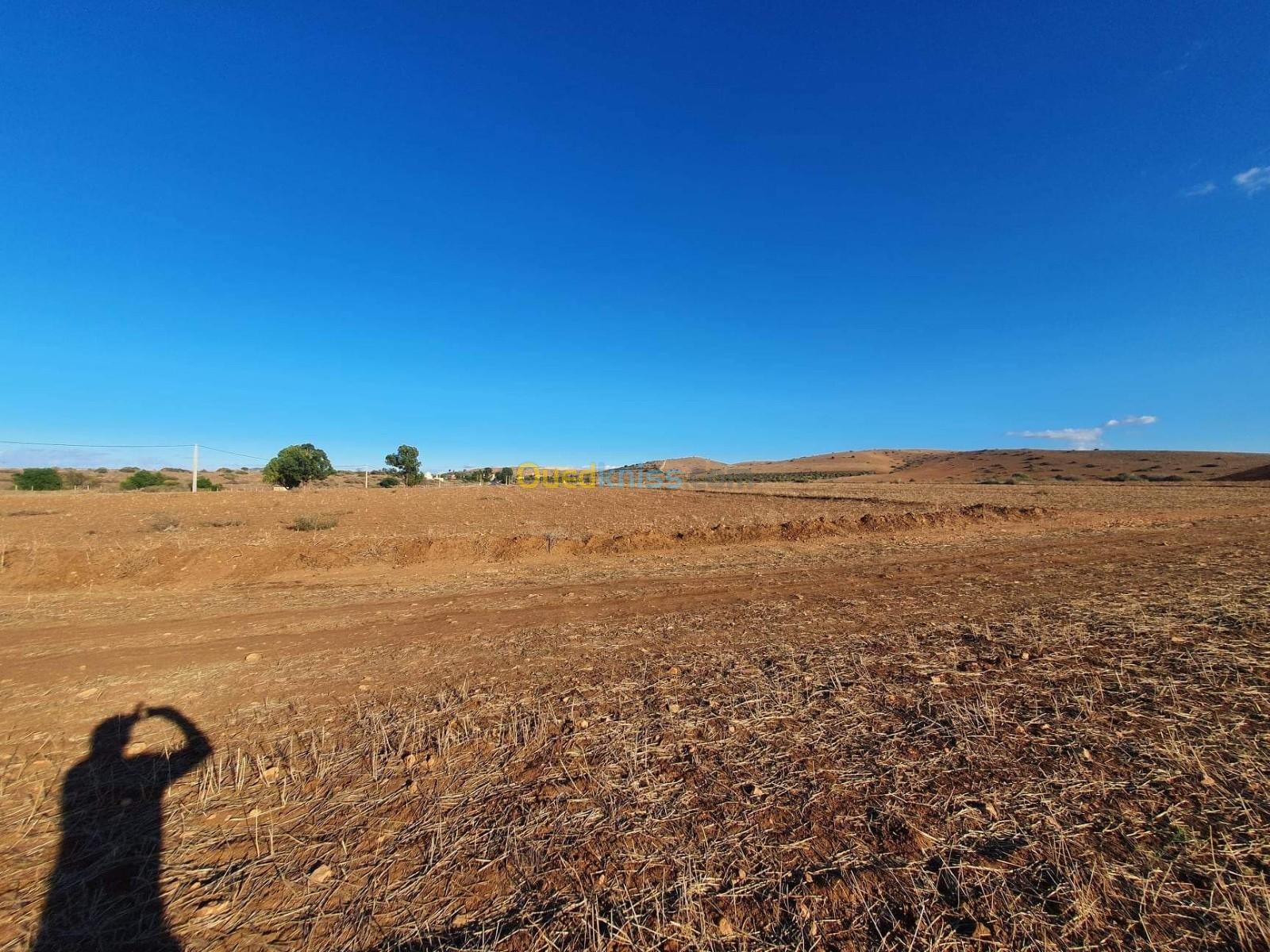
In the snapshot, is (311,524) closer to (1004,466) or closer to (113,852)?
(113,852)

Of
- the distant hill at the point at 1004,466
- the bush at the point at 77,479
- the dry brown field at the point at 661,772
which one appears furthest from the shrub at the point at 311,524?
the distant hill at the point at 1004,466

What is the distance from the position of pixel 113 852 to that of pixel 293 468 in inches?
2716

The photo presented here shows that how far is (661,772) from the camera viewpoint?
11.4 feet

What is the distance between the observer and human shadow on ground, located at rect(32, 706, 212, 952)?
2402 mm

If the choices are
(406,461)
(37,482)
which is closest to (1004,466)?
(406,461)

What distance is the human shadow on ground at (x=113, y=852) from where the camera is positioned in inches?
94.6

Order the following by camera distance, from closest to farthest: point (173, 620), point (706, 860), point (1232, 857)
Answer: point (1232, 857) < point (706, 860) < point (173, 620)

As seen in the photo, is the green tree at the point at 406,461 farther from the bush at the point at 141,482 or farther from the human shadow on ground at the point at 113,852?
the human shadow on ground at the point at 113,852

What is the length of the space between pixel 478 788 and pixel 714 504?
100 ft

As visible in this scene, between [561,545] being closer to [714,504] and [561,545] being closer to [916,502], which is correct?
[714,504]

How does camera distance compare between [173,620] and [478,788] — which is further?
[173,620]

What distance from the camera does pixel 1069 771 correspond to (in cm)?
322

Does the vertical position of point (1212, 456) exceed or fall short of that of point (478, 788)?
it exceeds it

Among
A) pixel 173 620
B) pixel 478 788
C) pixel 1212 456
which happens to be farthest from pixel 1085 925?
pixel 1212 456
